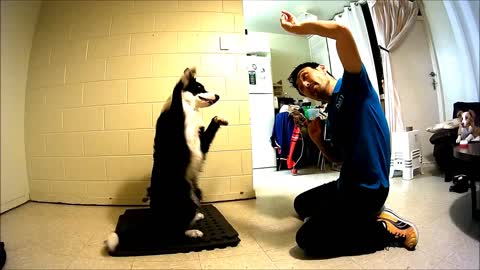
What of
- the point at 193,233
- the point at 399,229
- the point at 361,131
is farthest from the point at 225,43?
the point at 399,229

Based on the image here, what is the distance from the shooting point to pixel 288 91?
768 millimetres

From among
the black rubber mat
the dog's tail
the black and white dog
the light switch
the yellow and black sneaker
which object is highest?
the light switch

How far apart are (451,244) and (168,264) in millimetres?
784

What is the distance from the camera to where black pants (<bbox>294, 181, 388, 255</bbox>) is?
640 mm

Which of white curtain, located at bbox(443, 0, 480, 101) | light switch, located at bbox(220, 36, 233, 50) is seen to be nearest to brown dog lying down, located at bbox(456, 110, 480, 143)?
white curtain, located at bbox(443, 0, 480, 101)

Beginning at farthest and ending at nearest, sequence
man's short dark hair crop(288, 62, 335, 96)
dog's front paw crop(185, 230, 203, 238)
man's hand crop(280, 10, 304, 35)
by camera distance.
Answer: dog's front paw crop(185, 230, 203, 238)
man's short dark hair crop(288, 62, 335, 96)
man's hand crop(280, 10, 304, 35)

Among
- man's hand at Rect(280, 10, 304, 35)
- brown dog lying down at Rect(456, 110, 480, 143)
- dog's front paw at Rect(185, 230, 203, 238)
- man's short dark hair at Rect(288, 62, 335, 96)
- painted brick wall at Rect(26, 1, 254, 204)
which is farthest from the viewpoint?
painted brick wall at Rect(26, 1, 254, 204)

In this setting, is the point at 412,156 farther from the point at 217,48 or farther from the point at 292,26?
the point at 217,48

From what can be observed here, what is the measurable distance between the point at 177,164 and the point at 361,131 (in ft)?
2.26

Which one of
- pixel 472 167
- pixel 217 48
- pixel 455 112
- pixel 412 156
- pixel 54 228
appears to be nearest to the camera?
pixel 472 167

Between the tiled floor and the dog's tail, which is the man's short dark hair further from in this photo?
the dog's tail

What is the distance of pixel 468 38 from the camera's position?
0.54 metres

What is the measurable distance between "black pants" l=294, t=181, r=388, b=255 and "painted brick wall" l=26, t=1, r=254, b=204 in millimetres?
804

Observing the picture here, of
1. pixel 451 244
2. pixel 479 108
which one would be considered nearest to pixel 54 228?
pixel 451 244
